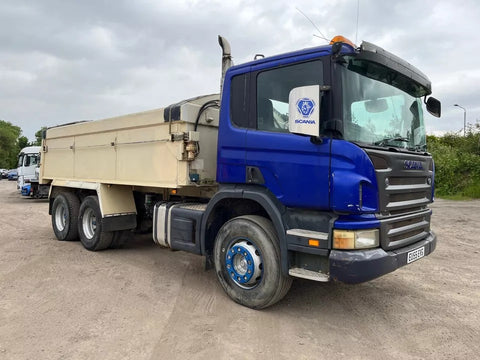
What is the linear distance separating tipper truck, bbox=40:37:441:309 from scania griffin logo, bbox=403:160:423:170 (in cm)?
2

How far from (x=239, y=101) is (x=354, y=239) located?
82.0 inches

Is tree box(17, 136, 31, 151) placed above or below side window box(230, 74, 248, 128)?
above

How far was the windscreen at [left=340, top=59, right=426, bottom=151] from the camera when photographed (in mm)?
3678

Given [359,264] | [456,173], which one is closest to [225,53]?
[359,264]

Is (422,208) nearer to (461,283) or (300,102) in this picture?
(461,283)

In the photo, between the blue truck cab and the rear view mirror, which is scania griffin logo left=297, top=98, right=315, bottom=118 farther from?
the rear view mirror

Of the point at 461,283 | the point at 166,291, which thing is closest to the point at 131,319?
the point at 166,291

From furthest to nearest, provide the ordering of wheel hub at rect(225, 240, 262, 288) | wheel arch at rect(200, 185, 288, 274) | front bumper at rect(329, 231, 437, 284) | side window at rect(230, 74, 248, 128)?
side window at rect(230, 74, 248, 128)
wheel hub at rect(225, 240, 262, 288)
wheel arch at rect(200, 185, 288, 274)
front bumper at rect(329, 231, 437, 284)

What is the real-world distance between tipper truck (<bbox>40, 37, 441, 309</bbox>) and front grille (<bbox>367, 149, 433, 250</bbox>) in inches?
0.6

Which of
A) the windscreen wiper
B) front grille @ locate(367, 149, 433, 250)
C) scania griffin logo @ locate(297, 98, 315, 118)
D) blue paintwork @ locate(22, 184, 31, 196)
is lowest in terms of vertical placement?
blue paintwork @ locate(22, 184, 31, 196)

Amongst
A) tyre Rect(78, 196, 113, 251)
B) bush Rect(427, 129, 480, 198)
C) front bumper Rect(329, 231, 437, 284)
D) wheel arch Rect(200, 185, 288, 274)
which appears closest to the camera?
front bumper Rect(329, 231, 437, 284)

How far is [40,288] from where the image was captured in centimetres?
486

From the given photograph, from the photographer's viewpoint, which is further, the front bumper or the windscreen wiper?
the windscreen wiper

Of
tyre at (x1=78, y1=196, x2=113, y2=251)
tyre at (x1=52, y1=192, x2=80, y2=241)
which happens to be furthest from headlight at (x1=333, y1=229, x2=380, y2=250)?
tyre at (x1=52, y1=192, x2=80, y2=241)
